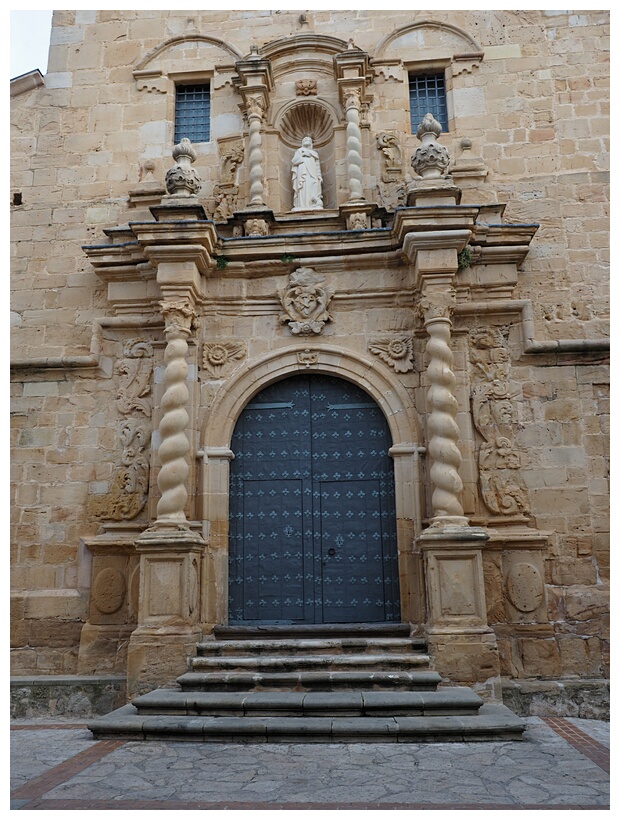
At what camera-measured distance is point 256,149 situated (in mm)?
8992

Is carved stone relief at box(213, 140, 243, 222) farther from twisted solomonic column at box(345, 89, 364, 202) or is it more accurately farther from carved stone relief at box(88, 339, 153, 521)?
carved stone relief at box(88, 339, 153, 521)

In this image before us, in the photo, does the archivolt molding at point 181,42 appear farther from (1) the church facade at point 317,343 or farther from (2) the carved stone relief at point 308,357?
(2) the carved stone relief at point 308,357

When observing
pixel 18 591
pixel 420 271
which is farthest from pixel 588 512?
pixel 18 591

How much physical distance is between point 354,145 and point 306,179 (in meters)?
0.71

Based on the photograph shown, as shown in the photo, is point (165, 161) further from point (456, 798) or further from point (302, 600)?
point (456, 798)

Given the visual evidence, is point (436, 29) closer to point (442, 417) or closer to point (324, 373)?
point (324, 373)

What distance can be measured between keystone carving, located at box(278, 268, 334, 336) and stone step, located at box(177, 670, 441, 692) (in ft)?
12.2

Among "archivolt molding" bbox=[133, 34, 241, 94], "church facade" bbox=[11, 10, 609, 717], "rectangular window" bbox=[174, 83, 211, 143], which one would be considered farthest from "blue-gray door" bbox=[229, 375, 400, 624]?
"archivolt molding" bbox=[133, 34, 241, 94]

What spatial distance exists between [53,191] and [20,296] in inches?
58.6

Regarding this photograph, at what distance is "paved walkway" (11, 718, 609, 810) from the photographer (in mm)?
4141

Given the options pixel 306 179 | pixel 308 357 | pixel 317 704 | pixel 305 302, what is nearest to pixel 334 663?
pixel 317 704

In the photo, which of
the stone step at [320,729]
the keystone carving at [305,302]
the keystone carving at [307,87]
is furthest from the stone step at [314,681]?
the keystone carving at [307,87]

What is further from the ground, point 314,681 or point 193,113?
point 193,113

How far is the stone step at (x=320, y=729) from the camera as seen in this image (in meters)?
5.41
